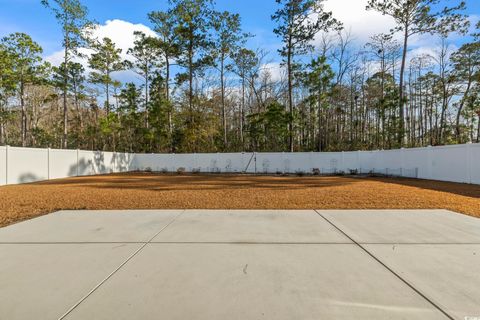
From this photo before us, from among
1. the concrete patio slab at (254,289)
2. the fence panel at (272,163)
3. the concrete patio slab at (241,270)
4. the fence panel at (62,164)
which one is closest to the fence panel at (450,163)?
the concrete patio slab at (241,270)

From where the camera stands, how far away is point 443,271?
105 inches

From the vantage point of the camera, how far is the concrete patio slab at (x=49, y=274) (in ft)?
6.83

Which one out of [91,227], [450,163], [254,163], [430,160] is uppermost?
[430,160]

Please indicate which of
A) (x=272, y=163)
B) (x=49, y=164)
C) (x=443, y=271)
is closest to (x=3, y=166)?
(x=49, y=164)

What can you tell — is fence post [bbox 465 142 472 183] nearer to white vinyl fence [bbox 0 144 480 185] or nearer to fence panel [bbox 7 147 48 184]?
white vinyl fence [bbox 0 144 480 185]

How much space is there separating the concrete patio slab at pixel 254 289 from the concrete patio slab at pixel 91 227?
3.57 feet

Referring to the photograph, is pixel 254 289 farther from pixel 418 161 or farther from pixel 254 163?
pixel 254 163

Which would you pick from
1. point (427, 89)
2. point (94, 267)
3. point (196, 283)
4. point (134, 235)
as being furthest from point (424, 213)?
point (427, 89)

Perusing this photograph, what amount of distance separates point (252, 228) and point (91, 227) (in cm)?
277

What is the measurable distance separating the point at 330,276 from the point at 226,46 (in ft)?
86.0

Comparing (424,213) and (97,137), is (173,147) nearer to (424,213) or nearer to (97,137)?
(97,137)

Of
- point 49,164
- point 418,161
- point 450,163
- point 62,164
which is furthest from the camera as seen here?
point 62,164

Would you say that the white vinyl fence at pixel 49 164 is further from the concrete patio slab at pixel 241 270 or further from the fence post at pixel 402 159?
the fence post at pixel 402 159

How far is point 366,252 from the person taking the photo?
10.6 feet
